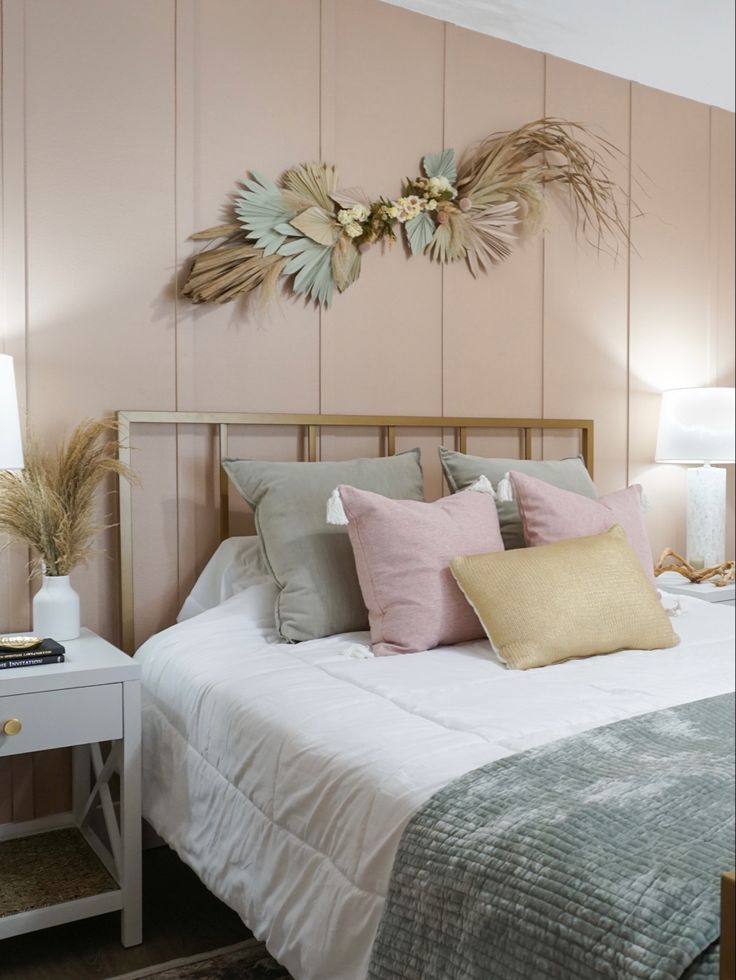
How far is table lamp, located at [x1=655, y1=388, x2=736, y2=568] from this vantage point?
3.17 metres

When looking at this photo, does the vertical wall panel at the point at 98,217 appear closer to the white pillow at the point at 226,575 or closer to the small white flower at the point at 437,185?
the white pillow at the point at 226,575

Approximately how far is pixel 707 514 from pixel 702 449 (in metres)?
0.24

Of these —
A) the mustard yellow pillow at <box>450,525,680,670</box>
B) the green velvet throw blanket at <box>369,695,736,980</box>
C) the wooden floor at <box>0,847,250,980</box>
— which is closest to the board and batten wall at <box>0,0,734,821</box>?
the wooden floor at <box>0,847,250,980</box>

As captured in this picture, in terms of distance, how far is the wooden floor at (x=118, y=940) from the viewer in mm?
1800

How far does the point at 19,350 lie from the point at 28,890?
3.95 ft

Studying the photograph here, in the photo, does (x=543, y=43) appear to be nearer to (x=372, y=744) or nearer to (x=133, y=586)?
(x=133, y=586)

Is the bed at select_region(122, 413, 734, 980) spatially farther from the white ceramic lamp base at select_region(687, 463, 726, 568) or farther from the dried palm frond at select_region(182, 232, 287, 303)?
the white ceramic lamp base at select_region(687, 463, 726, 568)

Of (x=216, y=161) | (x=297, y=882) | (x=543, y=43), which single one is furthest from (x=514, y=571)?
(x=543, y=43)

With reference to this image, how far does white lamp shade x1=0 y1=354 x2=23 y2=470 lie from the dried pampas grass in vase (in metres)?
0.15

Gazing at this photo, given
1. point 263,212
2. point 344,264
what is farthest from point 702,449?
point 263,212

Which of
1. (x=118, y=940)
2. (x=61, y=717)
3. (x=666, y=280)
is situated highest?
(x=666, y=280)

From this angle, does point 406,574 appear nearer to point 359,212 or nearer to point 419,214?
point 359,212

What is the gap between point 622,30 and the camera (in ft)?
9.56

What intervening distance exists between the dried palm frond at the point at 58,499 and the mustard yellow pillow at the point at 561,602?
0.85 metres
